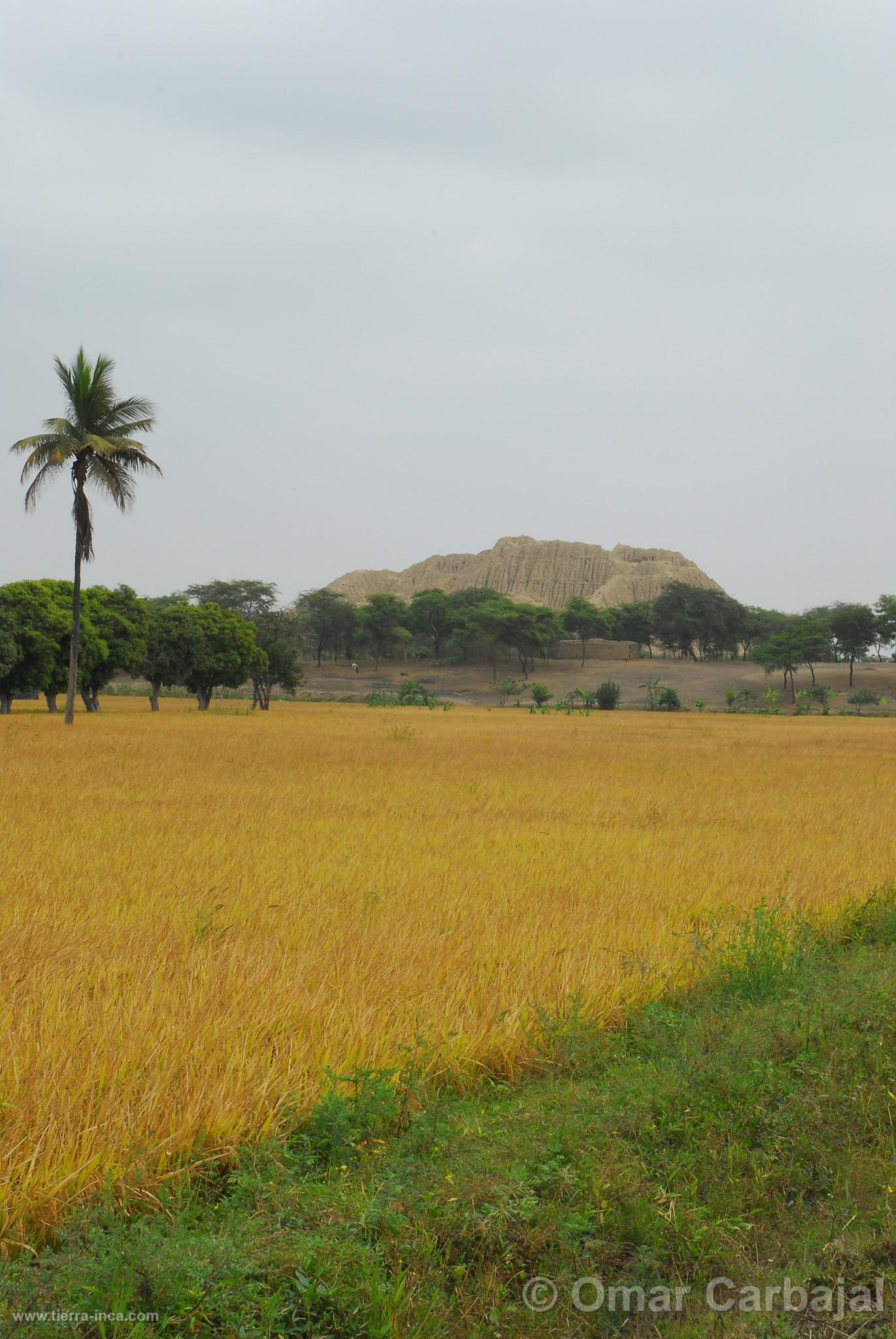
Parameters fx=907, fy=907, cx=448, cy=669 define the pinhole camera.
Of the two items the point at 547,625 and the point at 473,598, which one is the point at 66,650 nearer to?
the point at 547,625

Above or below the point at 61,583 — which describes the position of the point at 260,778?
below

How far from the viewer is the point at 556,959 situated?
20.4 feet

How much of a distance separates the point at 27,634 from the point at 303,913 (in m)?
42.3

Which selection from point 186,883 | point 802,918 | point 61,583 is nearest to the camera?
point 802,918

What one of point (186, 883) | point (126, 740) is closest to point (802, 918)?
point (186, 883)

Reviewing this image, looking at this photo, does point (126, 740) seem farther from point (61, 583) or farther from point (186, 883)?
point (61, 583)

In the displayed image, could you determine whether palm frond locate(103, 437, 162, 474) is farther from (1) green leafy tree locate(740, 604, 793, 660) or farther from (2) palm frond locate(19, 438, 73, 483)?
(1) green leafy tree locate(740, 604, 793, 660)

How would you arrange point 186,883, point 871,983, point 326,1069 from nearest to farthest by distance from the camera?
1. point 326,1069
2. point 871,983
3. point 186,883

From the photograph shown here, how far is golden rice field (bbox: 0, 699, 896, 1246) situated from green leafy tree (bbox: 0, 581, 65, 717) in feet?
87.1

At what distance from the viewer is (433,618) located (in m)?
128

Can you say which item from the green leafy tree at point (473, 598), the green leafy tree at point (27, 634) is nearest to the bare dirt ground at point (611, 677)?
the green leafy tree at point (473, 598)

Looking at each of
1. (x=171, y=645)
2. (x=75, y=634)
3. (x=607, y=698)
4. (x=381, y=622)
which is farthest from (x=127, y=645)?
(x=381, y=622)

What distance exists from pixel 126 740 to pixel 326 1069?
2562 cm

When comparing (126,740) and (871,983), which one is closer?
(871,983)
